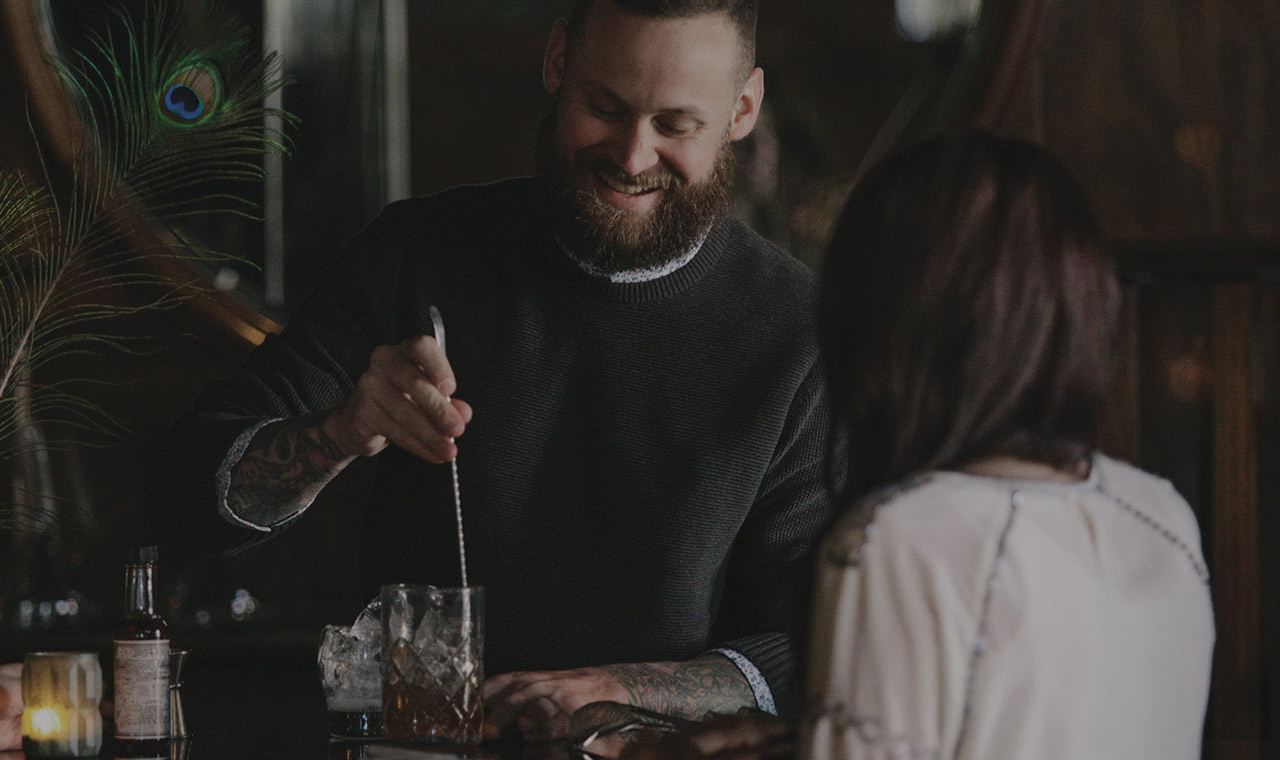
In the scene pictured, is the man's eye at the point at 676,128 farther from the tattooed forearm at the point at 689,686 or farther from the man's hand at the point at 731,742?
the man's hand at the point at 731,742

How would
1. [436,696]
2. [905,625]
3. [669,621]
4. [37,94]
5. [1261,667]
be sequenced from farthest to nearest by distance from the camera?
[1261,667], [37,94], [669,621], [436,696], [905,625]

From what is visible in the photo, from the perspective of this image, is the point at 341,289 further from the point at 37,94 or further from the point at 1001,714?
the point at 1001,714

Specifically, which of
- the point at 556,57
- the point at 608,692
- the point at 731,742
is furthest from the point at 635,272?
the point at 731,742

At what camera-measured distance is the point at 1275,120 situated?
3.14m

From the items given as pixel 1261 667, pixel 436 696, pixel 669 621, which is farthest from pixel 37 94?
pixel 1261 667

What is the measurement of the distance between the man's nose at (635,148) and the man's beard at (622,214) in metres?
0.01

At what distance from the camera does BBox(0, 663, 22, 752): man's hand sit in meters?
1.60

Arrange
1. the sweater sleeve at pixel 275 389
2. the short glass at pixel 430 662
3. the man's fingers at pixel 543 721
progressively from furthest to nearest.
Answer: the sweater sleeve at pixel 275 389
the man's fingers at pixel 543 721
the short glass at pixel 430 662

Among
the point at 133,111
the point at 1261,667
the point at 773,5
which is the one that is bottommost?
the point at 1261,667

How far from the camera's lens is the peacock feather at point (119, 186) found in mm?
2160

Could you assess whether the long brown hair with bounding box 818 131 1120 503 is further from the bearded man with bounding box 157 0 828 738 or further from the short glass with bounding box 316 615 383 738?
the bearded man with bounding box 157 0 828 738

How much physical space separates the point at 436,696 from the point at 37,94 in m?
1.76

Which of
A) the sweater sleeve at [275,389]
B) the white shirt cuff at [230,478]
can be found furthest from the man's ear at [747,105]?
the white shirt cuff at [230,478]

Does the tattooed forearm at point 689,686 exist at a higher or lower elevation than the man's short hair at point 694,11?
lower
